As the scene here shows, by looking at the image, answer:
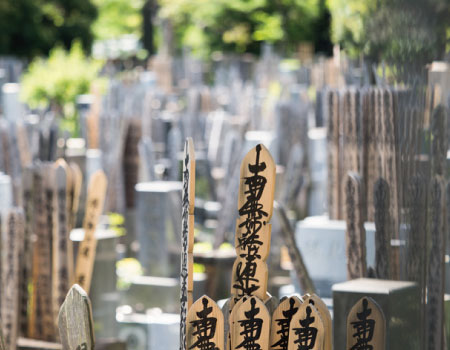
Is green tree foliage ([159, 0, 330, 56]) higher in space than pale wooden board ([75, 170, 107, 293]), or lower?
higher

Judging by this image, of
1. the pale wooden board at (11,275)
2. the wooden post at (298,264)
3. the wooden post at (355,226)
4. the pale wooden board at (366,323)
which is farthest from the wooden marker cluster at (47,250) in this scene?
the pale wooden board at (366,323)

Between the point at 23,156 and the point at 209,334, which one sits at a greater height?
the point at 23,156

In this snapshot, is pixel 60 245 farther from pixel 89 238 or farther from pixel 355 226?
pixel 355 226

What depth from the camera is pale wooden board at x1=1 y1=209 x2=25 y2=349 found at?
127 inches

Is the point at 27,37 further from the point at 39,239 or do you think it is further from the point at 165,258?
the point at 39,239

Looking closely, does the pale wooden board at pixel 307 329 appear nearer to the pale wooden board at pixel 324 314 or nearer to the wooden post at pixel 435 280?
the pale wooden board at pixel 324 314

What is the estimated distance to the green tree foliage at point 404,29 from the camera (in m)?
2.22

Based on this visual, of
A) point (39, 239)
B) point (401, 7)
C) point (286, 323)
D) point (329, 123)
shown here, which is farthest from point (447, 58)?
point (39, 239)

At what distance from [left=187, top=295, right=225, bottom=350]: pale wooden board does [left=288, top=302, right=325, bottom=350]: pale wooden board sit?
0.16m

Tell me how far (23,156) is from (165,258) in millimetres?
1657

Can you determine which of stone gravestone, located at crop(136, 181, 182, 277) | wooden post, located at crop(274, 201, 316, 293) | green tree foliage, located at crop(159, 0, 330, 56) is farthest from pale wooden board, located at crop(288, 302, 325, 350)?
green tree foliage, located at crop(159, 0, 330, 56)

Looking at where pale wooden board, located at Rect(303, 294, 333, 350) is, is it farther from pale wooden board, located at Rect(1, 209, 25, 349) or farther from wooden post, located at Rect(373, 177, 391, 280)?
pale wooden board, located at Rect(1, 209, 25, 349)

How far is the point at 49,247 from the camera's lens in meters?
3.50

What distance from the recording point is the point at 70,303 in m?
1.95
